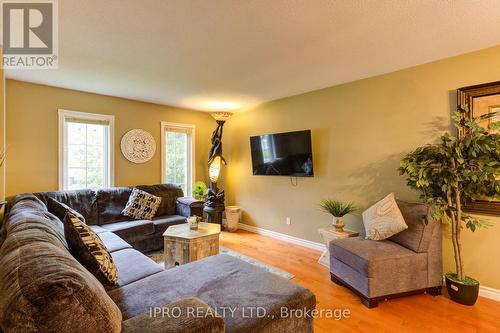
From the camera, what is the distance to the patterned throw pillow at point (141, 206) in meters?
3.66

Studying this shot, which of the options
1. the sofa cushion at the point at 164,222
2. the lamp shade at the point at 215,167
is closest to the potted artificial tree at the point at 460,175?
the sofa cushion at the point at 164,222

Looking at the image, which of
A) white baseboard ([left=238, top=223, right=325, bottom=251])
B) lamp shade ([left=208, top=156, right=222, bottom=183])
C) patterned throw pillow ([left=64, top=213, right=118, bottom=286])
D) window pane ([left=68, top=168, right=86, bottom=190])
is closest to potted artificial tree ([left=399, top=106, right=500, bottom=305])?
white baseboard ([left=238, top=223, right=325, bottom=251])

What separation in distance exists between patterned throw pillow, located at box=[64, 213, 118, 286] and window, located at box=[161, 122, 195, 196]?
3101 millimetres

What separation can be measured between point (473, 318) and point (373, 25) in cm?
262

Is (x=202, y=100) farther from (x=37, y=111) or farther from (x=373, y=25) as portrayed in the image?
(x=373, y=25)

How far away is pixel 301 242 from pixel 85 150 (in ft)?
12.4

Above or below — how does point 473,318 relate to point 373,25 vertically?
below

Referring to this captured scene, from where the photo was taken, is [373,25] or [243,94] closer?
[373,25]

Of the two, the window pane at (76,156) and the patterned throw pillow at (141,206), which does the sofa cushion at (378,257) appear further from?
the window pane at (76,156)

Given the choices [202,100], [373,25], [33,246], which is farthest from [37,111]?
[373,25]

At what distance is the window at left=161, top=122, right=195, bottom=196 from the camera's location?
4.70 m

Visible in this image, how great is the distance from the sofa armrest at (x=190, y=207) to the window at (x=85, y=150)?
123 centimetres

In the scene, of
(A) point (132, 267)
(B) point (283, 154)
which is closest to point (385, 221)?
(B) point (283, 154)

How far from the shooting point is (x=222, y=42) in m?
2.24
